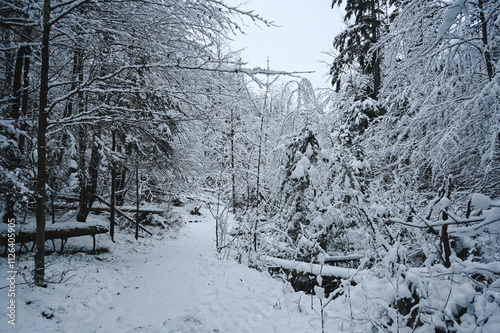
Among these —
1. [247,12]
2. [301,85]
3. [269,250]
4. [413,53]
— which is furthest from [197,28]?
[269,250]

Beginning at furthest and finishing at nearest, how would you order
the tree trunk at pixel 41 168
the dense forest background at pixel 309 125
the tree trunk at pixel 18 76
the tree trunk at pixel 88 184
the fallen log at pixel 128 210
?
1. the fallen log at pixel 128 210
2. the tree trunk at pixel 88 184
3. the tree trunk at pixel 18 76
4. the tree trunk at pixel 41 168
5. the dense forest background at pixel 309 125

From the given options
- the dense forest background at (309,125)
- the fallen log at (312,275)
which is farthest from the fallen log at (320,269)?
the dense forest background at (309,125)

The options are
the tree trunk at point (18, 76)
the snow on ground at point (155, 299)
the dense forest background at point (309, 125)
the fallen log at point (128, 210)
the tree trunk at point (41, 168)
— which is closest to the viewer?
the dense forest background at point (309, 125)

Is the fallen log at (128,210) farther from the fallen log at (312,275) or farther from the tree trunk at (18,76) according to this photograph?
the fallen log at (312,275)

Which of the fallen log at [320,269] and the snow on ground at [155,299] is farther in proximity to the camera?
the fallen log at [320,269]

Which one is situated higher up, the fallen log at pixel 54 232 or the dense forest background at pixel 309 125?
the dense forest background at pixel 309 125

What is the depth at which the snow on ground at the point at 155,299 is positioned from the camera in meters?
3.51

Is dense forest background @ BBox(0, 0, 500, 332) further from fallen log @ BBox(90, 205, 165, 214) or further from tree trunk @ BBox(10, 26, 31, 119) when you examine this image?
fallen log @ BBox(90, 205, 165, 214)

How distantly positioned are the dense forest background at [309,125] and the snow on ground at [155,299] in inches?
27.5

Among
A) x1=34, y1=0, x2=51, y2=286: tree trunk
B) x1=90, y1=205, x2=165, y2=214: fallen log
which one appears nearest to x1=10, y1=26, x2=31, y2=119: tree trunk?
x1=34, y1=0, x2=51, y2=286: tree trunk

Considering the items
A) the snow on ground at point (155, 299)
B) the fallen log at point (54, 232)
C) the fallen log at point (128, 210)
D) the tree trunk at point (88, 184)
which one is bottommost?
the snow on ground at point (155, 299)

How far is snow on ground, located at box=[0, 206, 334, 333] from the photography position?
351cm

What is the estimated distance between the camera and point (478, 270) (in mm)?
2076

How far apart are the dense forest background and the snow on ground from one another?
2.29 ft
